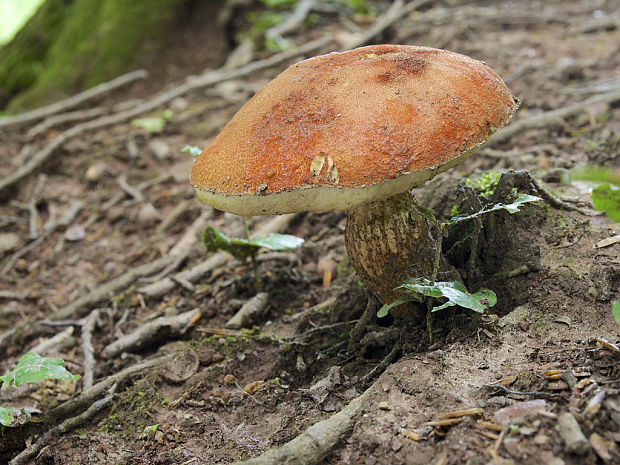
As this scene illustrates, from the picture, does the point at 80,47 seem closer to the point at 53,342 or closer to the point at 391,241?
the point at 53,342

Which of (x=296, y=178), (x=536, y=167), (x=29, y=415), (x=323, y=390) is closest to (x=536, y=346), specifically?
(x=323, y=390)

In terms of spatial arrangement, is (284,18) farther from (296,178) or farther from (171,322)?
(296,178)

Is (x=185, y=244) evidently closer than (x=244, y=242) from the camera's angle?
No

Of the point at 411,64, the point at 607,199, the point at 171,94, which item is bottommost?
the point at 171,94

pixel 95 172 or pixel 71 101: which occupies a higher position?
pixel 71 101

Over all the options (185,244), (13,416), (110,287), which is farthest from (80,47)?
(13,416)

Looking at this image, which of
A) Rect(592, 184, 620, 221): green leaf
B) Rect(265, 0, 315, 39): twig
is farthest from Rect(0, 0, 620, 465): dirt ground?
Rect(265, 0, 315, 39): twig

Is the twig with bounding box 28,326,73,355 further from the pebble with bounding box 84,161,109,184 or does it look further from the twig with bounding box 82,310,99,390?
the pebble with bounding box 84,161,109,184
